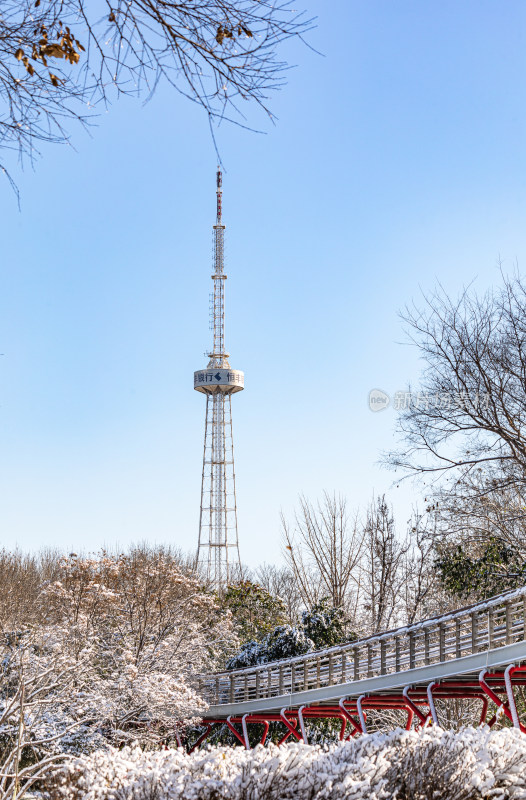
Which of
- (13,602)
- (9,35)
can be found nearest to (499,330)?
(9,35)

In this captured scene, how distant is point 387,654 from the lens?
23281 mm

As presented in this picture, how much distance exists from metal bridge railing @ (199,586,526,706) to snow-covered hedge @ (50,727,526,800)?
6762mm

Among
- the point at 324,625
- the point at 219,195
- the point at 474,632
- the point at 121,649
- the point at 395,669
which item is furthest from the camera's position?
the point at 219,195

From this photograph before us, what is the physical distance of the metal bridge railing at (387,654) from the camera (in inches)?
611

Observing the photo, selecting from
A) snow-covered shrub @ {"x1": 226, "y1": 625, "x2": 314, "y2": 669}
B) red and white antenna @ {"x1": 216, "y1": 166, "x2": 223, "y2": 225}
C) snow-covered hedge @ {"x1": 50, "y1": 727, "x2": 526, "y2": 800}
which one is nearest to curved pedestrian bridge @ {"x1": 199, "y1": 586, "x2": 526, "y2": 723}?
snow-covered shrub @ {"x1": 226, "y1": 625, "x2": 314, "y2": 669}

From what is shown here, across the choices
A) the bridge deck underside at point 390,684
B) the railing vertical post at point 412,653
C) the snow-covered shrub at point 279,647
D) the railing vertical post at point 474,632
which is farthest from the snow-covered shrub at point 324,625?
the railing vertical post at point 474,632

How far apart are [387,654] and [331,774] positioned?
637 inches

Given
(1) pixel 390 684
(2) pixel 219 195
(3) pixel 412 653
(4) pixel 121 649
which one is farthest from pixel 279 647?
(2) pixel 219 195

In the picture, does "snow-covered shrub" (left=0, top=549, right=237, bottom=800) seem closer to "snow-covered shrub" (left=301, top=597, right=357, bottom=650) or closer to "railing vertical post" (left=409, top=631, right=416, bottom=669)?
"snow-covered shrub" (left=301, top=597, right=357, bottom=650)

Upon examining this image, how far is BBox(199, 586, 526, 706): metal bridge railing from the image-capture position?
15.5 metres

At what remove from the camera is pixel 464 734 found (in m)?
8.70

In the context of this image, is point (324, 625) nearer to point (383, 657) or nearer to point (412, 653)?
point (383, 657)

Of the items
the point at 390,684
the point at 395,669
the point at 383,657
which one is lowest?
the point at 390,684

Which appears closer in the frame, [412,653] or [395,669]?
[412,653]
